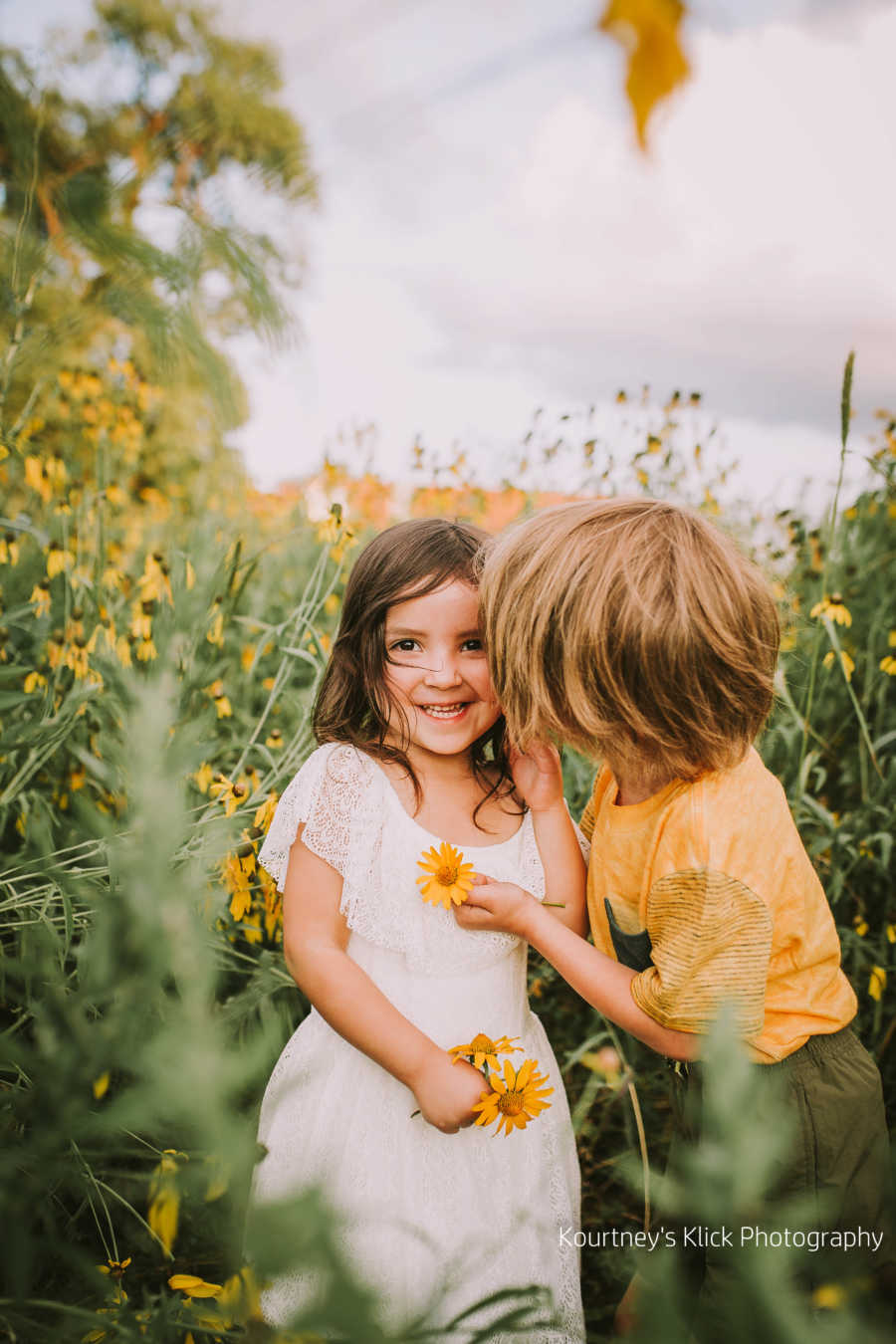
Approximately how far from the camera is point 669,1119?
1.58 m

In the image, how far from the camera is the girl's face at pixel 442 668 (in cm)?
111

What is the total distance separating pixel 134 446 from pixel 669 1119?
7.98 feet

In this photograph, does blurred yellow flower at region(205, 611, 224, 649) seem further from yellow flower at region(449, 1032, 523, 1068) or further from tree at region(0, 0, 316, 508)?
yellow flower at region(449, 1032, 523, 1068)

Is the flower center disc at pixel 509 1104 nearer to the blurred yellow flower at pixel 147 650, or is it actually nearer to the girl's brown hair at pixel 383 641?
the girl's brown hair at pixel 383 641

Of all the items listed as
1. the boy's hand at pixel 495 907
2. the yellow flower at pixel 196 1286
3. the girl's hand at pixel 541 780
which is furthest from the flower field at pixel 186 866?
the girl's hand at pixel 541 780

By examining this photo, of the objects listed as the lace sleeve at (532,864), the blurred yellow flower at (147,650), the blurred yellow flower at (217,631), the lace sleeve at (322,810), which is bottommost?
the lace sleeve at (532,864)

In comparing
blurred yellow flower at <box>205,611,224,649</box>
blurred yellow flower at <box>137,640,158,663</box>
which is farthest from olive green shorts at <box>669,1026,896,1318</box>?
blurred yellow flower at <box>137,640,158,663</box>

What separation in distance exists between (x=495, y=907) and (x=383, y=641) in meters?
0.40

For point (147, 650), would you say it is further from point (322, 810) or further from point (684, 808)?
point (684, 808)

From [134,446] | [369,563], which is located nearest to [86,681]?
[369,563]

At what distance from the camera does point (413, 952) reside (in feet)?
3.52

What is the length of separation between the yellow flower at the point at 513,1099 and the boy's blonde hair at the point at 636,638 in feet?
1.25

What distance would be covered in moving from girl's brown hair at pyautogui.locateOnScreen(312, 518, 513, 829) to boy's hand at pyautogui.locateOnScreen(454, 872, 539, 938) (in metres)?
0.16

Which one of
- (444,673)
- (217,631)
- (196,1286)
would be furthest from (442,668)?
(196,1286)
